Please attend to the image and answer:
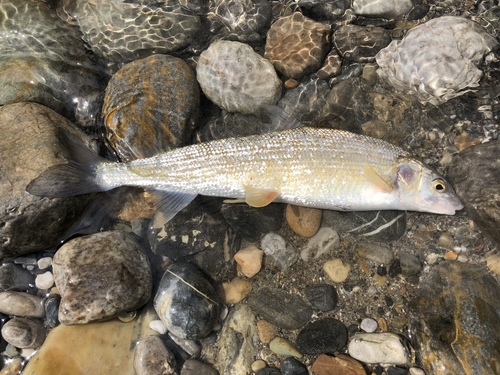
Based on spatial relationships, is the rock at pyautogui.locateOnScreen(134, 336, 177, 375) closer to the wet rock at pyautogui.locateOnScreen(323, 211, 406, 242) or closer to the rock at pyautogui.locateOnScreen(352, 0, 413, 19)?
the wet rock at pyautogui.locateOnScreen(323, 211, 406, 242)

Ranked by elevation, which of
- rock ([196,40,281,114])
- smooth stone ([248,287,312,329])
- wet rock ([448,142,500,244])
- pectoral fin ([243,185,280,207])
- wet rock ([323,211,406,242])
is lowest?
smooth stone ([248,287,312,329])

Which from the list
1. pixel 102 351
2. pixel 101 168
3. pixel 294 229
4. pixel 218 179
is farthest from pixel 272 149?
pixel 102 351

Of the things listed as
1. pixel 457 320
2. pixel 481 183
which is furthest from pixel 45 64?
pixel 457 320

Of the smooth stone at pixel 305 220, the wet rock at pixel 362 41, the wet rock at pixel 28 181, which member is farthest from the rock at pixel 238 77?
the wet rock at pixel 28 181

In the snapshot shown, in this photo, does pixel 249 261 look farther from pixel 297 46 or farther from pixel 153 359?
pixel 297 46

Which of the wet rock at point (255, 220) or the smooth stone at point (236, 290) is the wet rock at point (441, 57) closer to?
the wet rock at point (255, 220)

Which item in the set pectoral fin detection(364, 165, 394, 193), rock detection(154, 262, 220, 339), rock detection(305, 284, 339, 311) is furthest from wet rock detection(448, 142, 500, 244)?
rock detection(154, 262, 220, 339)
